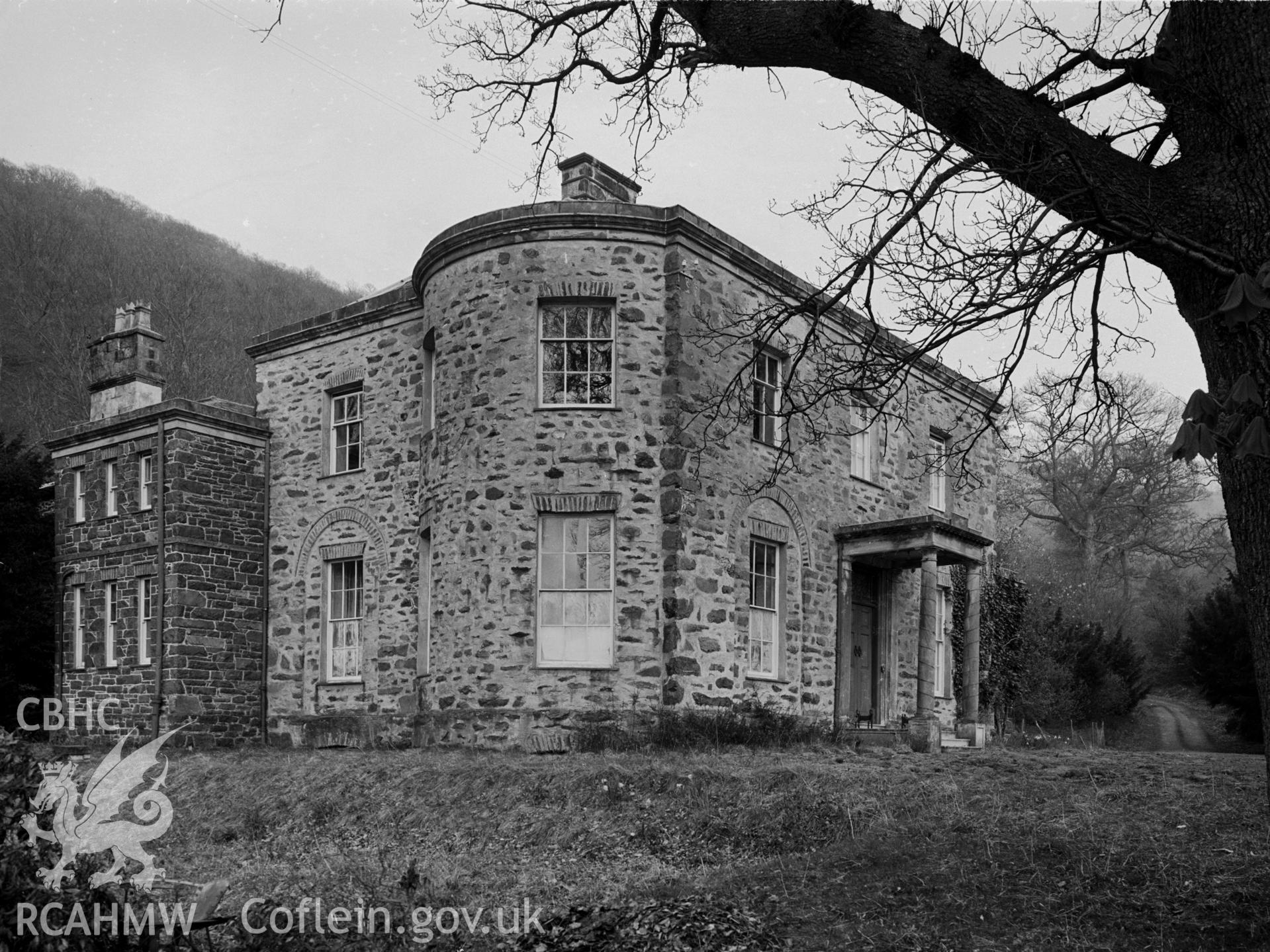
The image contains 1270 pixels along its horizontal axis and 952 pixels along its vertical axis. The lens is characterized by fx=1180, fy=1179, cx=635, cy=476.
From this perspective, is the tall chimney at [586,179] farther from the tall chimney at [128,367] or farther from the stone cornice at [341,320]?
the tall chimney at [128,367]

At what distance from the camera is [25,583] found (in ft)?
78.2

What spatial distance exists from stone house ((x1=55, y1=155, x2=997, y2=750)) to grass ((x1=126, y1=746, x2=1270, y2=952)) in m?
2.01

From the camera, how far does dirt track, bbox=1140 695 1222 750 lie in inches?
937

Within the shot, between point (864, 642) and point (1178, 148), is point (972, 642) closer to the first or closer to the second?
point (864, 642)

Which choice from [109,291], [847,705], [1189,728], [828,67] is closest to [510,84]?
[828,67]

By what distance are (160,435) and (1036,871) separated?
16424 mm

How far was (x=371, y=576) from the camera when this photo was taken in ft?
59.9

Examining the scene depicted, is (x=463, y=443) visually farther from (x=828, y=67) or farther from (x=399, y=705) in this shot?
(x=828, y=67)

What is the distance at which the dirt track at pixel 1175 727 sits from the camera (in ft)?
78.1

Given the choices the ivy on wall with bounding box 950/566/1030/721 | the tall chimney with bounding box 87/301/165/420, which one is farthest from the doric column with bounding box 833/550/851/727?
the tall chimney with bounding box 87/301/165/420

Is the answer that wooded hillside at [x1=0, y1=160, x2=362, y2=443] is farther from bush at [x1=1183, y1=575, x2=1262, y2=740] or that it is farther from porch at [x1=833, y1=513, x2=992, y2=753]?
bush at [x1=1183, y1=575, x2=1262, y2=740]

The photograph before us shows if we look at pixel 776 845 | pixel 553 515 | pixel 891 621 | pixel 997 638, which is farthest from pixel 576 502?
pixel 997 638

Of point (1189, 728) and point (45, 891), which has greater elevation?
point (45, 891)

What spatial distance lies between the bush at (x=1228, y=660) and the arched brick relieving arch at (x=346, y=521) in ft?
48.2
